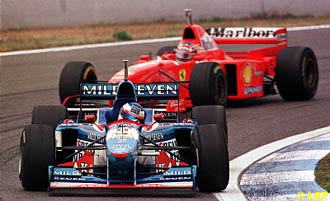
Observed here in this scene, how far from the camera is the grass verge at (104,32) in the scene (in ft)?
78.8

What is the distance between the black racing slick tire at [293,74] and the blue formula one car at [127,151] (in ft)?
20.3

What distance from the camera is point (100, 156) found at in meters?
9.45

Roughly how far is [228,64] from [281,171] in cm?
568

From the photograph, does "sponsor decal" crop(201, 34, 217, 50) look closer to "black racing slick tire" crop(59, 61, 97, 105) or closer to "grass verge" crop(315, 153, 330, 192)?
"black racing slick tire" crop(59, 61, 97, 105)

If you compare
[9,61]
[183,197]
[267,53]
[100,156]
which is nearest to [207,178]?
[183,197]

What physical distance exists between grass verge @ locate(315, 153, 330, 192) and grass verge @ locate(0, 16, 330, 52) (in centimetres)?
1338

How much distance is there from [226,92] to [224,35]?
8.84 ft

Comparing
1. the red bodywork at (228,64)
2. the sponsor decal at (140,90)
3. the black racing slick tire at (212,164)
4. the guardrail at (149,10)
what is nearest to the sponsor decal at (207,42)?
the red bodywork at (228,64)

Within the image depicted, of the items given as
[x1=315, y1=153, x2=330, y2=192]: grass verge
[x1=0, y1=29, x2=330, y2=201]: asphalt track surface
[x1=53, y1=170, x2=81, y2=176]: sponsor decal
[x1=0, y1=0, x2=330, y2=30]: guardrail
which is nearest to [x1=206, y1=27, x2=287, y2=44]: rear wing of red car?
[x1=0, y1=29, x2=330, y2=201]: asphalt track surface

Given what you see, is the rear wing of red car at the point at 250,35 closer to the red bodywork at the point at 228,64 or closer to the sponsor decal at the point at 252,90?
the red bodywork at the point at 228,64

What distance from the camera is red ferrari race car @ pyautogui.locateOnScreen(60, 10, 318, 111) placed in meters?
14.5

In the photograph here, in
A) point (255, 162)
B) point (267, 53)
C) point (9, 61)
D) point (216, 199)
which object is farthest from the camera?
point (9, 61)

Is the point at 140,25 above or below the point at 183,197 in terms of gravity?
below

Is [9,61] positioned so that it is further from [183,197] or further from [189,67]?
[183,197]
